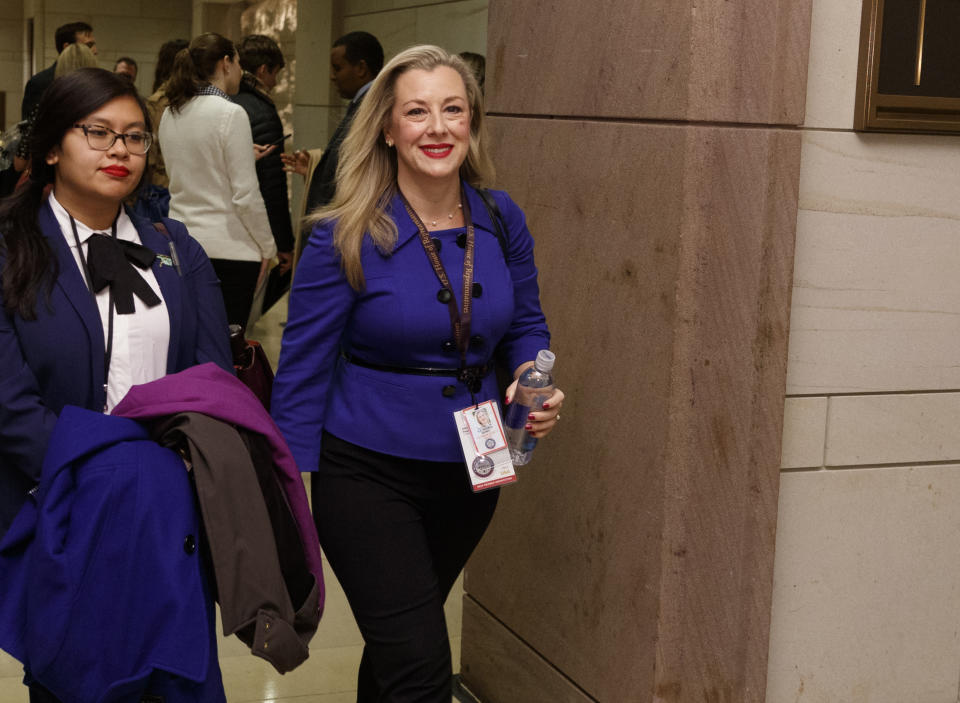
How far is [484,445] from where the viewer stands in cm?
294

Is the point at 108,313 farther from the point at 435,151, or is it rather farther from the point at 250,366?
the point at 435,151

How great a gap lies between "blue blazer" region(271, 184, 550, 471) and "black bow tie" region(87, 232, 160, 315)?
0.36 meters

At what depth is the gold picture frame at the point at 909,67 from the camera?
328 cm

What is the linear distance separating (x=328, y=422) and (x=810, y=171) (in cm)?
139

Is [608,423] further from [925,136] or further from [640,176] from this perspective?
[925,136]

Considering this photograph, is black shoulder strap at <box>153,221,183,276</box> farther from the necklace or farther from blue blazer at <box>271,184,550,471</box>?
the necklace

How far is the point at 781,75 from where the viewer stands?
3.14 metres

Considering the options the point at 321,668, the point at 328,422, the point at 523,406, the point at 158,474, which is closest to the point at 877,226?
the point at 523,406

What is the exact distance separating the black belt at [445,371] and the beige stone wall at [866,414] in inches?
34.9

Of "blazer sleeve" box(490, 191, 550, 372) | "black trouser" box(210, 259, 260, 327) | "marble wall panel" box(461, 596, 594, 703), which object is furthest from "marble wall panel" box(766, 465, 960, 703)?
"black trouser" box(210, 259, 260, 327)

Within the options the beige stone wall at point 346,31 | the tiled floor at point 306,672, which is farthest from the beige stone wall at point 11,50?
the tiled floor at point 306,672

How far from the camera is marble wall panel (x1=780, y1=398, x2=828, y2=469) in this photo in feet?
11.2

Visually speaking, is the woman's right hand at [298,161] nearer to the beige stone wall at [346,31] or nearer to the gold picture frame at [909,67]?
the beige stone wall at [346,31]

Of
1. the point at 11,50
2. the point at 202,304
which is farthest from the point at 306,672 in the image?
the point at 11,50
